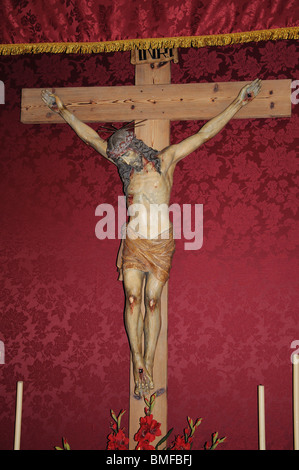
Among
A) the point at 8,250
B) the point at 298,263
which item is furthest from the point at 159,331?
the point at 8,250

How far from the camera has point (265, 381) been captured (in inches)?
95.0

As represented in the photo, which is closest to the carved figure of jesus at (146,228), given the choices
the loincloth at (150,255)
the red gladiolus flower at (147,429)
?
the loincloth at (150,255)

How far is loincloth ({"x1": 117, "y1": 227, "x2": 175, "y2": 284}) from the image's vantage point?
7.22ft

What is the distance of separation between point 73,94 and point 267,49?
1.09 m

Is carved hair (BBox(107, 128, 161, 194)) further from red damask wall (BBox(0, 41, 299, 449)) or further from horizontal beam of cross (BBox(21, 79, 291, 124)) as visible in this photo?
red damask wall (BBox(0, 41, 299, 449))

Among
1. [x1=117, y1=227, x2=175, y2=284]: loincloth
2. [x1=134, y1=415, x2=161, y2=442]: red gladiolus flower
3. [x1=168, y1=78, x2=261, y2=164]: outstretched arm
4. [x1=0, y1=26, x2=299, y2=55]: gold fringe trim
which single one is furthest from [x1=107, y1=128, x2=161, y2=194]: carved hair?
[x1=134, y1=415, x2=161, y2=442]: red gladiolus flower

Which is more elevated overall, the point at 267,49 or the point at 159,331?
the point at 267,49

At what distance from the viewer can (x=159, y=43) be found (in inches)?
92.7

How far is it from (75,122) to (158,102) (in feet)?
1.39

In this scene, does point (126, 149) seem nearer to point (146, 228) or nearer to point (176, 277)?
point (146, 228)

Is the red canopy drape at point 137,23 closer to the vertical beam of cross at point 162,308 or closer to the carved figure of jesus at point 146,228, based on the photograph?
the vertical beam of cross at point 162,308

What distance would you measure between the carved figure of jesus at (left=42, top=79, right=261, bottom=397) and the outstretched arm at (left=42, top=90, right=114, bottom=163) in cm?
3
